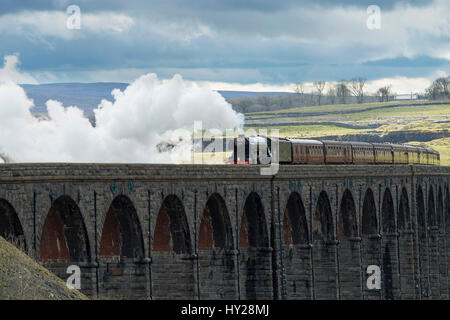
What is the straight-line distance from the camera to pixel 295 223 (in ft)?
175

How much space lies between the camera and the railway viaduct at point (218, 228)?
1344 inches

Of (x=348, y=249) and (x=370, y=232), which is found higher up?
(x=370, y=232)

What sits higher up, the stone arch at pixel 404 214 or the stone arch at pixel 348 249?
the stone arch at pixel 404 214

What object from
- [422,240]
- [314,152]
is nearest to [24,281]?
[314,152]

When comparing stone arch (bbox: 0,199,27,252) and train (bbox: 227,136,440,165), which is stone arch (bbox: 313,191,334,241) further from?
stone arch (bbox: 0,199,27,252)

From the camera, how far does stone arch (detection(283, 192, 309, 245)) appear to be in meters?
52.8

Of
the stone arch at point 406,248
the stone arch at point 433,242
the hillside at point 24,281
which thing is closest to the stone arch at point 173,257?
the hillside at point 24,281

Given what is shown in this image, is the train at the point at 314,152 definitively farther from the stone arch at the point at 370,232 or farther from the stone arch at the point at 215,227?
the stone arch at the point at 215,227

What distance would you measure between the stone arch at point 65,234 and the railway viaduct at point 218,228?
3 cm

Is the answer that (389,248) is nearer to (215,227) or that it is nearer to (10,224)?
(215,227)

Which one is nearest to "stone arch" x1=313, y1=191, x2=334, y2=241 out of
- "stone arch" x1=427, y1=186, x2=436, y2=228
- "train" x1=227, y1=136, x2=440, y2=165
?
"train" x1=227, y1=136, x2=440, y2=165

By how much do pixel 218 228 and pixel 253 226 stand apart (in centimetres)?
369
